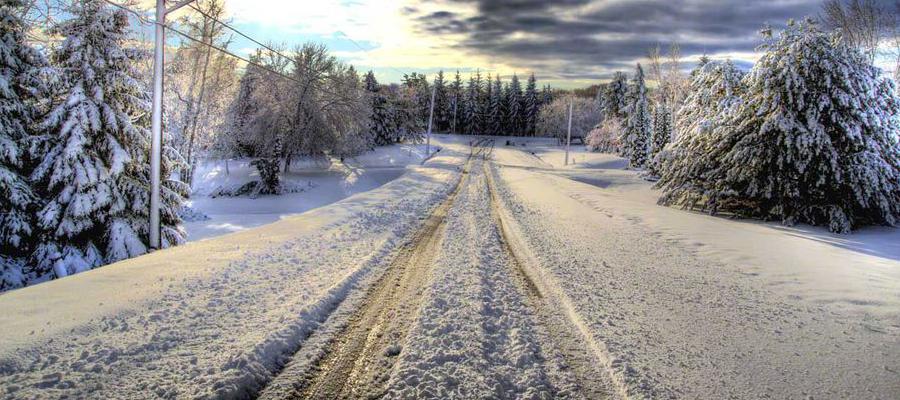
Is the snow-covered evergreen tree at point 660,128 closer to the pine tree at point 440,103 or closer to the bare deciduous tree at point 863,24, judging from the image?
the bare deciduous tree at point 863,24

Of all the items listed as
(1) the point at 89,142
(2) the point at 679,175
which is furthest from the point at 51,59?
(2) the point at 679,175

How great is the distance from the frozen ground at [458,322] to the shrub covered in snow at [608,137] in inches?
2178

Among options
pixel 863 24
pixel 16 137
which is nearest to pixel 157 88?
pixel 16 137

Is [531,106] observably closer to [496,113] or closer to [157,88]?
[496,113]

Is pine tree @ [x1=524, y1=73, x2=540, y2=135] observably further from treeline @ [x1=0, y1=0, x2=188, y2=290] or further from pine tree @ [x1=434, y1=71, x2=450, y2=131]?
treeline @ [x1=0, y1=0, x2=188, y2=290]

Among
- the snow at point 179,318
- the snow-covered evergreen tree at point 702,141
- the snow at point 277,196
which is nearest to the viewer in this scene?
the snow at point 179,318

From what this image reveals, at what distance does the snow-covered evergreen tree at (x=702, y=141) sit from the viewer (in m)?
16.4

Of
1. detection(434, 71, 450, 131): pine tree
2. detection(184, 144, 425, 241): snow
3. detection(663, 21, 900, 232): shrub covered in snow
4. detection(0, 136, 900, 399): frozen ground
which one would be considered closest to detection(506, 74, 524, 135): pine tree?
detection(434, 71, 450, 131): pine tree

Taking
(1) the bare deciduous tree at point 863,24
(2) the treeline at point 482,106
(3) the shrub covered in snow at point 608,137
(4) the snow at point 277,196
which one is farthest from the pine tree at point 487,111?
(1) the bare deciduous tree at point 863,24

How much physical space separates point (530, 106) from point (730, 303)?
4163 inches

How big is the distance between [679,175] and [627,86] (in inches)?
2232

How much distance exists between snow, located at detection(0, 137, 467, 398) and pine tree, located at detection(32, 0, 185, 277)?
306 centimetres

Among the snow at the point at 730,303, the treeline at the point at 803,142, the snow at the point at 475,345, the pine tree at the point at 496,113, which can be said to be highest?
the pine tree at the point at 496,113

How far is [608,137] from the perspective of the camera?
67.8 meters
